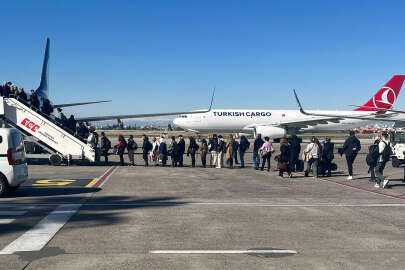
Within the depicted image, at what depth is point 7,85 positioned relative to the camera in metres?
21.6

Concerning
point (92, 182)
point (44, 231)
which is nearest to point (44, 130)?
point (92, 182)

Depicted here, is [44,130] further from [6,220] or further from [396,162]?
[396,162]

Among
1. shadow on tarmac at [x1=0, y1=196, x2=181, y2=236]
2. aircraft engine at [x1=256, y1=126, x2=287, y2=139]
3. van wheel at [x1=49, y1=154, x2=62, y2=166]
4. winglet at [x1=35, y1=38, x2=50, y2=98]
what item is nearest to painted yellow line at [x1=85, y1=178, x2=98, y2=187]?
shadow on tarmac at [x1=0, y1=196, x2=181, y2=236]

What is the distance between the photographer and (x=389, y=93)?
48.6 metres

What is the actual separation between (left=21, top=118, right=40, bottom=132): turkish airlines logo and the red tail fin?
40.8m

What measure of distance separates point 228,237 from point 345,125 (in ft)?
152

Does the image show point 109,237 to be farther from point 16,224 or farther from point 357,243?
point 357,243

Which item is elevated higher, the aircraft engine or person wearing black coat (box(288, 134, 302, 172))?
the aircraft engine

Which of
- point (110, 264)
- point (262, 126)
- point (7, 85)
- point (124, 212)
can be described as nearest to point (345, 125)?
point (262, 126)

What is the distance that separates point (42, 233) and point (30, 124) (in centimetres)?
1514

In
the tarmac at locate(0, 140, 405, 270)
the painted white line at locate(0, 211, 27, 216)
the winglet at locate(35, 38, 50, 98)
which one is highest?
the winglet at locate(35, 38, 50, 98)

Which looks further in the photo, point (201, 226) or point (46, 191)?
point (46, 191)

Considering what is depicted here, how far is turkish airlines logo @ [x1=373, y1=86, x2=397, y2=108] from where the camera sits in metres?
48.4

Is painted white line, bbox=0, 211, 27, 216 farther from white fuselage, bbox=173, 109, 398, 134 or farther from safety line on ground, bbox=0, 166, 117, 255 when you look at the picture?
white fuselage, bbox=173, 109, 398, 134
